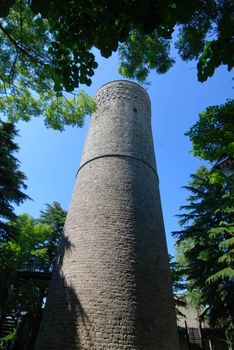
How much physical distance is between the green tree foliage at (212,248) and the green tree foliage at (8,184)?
303 inches

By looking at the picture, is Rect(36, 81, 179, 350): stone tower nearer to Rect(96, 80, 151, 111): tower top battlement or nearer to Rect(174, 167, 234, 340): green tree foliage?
Rect(96, 80, 151, 111): tower top battlement

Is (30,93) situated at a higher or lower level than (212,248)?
higher

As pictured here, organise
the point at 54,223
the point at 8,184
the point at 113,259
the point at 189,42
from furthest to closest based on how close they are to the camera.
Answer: the point at 54,223 → the point at 8,184 → the point at 113,259 → the point at 189,42

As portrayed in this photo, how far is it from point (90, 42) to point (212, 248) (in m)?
11.5

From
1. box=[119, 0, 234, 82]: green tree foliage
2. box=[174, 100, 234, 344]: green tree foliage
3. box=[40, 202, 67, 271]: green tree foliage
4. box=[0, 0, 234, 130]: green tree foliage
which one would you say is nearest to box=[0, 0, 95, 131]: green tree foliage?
box=[0, 0, 234, 130]: green tree foliage

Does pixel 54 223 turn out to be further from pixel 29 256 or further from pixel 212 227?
pixel 212 227

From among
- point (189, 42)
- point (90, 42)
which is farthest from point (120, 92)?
point (90, 42)

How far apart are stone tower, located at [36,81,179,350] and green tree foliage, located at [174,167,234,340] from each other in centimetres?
296

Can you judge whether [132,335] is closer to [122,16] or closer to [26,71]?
[122,16]

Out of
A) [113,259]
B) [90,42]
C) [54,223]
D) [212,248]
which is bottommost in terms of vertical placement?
[113,259]

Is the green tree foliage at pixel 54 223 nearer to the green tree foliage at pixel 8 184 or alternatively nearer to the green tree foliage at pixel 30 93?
the green tree foliage at pixel 8 184

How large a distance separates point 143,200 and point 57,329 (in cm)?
458

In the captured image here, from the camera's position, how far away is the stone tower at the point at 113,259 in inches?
245

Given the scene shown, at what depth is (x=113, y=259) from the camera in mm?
7137
